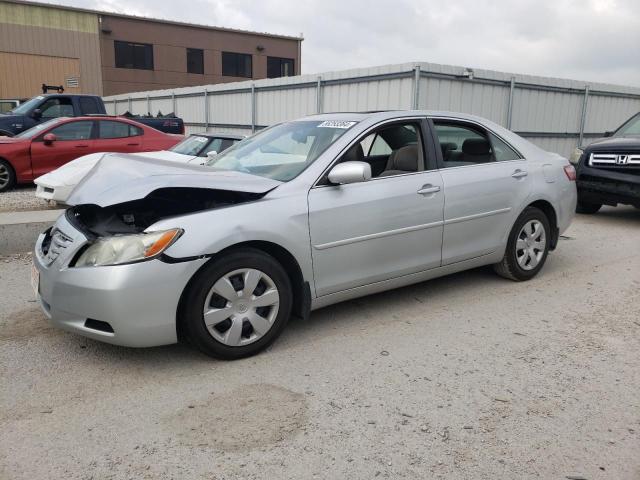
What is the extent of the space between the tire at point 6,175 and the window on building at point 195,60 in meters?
29.8

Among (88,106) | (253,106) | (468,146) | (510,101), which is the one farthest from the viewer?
(253,106)

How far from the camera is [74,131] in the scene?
10.5 metres

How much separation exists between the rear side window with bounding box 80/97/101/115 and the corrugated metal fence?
4.30 metres

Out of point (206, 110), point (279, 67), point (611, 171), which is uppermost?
point (279, 67)

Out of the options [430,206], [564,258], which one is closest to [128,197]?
[430,206]

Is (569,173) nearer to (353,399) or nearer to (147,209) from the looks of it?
(353,399)

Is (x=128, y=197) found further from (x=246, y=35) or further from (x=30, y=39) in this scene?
(x=246, y=35)

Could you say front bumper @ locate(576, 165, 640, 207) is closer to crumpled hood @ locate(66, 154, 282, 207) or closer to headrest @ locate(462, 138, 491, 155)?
headrest @ locate(462, 138, 491, 155)

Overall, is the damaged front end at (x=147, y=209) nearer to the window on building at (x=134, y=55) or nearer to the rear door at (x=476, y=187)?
the rear door at (x=476, y=187)

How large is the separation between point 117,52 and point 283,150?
1381 inches

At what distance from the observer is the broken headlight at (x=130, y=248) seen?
10.3ft

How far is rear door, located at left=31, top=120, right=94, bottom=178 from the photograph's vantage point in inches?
396

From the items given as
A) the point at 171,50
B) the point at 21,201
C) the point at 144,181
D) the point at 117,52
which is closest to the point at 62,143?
the point at 21,201

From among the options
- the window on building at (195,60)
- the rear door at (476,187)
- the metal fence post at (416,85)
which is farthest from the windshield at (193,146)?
the window on building at (195,60)
